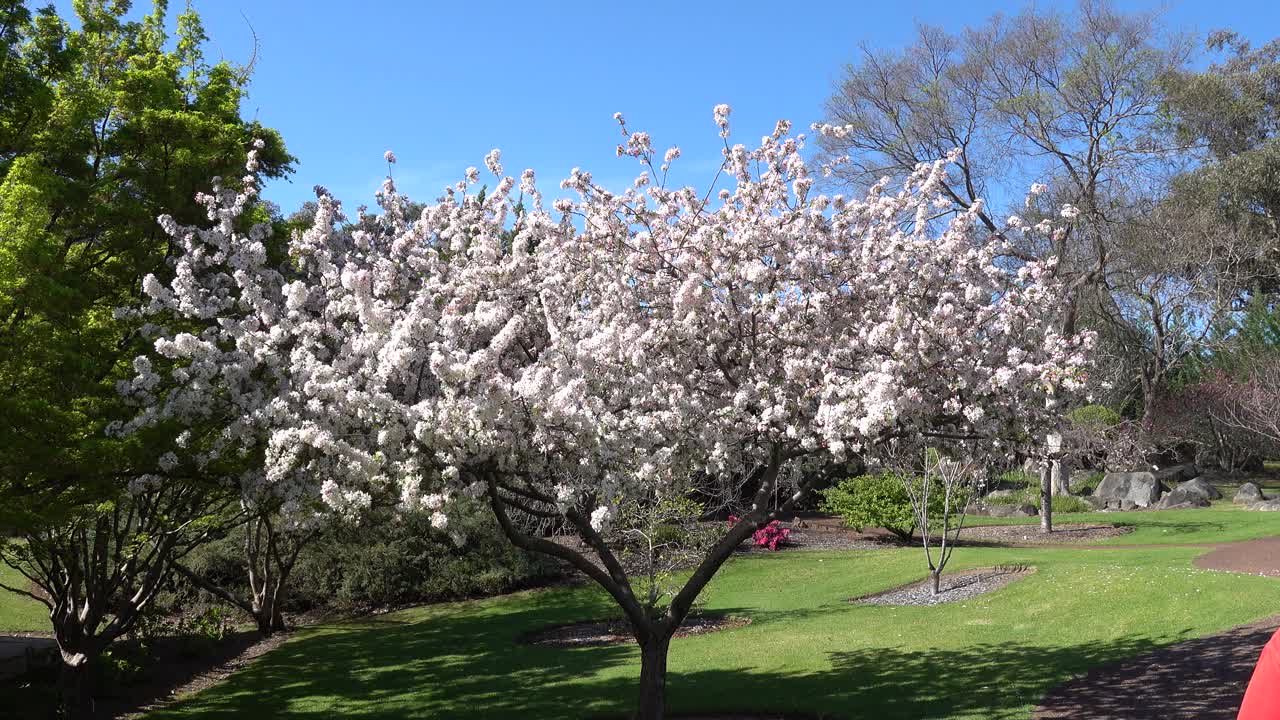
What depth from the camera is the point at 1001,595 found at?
17.0 metres

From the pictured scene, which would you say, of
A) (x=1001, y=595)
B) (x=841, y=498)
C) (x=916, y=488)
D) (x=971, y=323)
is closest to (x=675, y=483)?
(x=971, y=323)

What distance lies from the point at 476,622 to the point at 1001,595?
33.6ft

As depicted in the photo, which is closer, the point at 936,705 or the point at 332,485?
the point at 332,485

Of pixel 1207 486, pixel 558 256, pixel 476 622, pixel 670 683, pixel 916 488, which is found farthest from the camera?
pixel 1207 486

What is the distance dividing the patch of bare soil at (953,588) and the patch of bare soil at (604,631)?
297 cm

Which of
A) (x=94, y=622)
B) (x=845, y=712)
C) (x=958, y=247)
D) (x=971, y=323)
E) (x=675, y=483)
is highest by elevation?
(x=958, y=247)

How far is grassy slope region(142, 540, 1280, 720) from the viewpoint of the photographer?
455 inches

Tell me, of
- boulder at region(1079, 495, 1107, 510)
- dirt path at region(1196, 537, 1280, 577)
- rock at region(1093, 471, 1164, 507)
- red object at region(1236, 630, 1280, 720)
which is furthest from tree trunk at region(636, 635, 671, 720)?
rock at region(1093, 471, 1164, 507)

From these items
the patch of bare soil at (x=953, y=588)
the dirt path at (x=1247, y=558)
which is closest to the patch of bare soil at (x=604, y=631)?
the patch of bare soil at (x=953, y=588)

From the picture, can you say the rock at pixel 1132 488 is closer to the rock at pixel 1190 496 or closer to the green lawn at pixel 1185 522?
the rock at pixel 1190 496

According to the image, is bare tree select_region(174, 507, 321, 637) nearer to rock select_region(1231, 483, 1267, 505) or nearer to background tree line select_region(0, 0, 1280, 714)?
background tree line select_region(0, 0, 1280, 714)

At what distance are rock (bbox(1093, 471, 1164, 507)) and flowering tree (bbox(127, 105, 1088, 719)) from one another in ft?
93.0

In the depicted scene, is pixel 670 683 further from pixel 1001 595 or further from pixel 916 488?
pixel 916 488

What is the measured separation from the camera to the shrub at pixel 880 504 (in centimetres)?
2656
